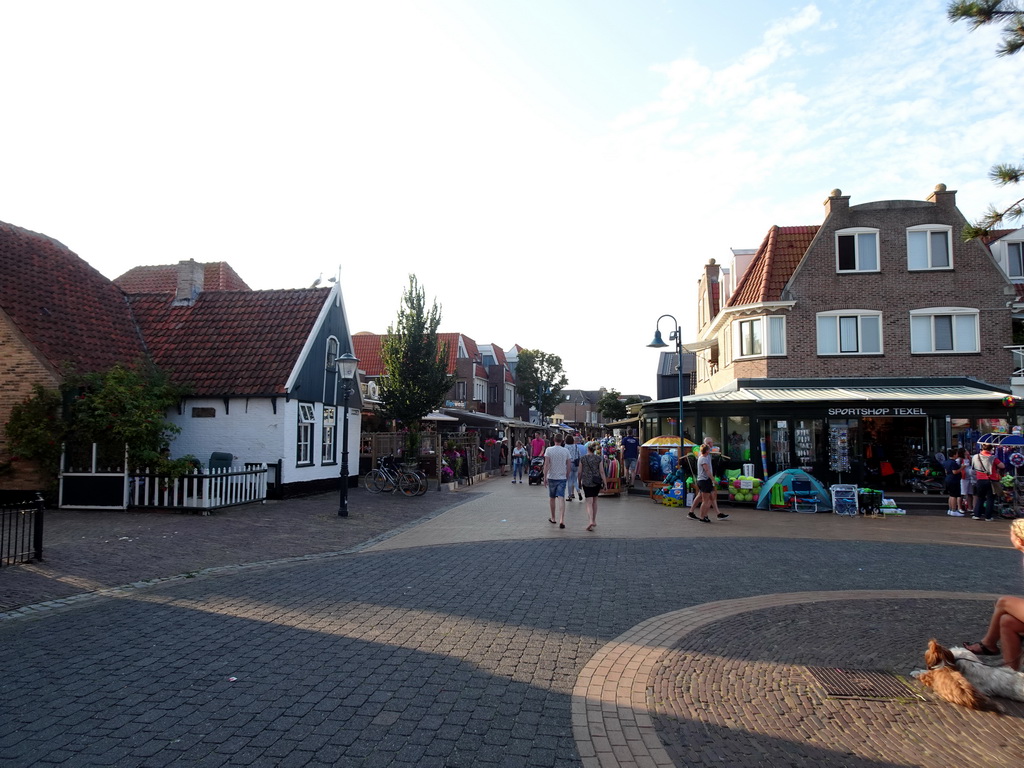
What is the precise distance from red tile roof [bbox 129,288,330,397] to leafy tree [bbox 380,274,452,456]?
762 centimetres

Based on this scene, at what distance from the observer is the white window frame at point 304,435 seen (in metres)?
20.0

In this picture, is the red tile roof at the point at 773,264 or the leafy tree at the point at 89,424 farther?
the red tile roof at the point at 773,264

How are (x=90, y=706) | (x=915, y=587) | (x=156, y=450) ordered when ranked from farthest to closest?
(x=156, y=450), (x=915, y=587), (x=90, y=706)

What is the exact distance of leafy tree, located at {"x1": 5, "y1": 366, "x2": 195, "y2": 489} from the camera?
15.3m

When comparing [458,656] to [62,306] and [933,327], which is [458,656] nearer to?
[62,306]

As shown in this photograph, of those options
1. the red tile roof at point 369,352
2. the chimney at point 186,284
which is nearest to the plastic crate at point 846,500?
the chimney at point 186,284

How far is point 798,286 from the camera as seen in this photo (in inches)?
966

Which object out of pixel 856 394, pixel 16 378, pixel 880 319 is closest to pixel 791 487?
pixel 856 394

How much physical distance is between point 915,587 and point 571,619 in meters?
4.75

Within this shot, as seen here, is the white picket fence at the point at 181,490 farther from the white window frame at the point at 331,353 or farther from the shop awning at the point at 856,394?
the shop awning at the point at 856,394

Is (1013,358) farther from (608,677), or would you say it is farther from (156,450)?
(156,450)

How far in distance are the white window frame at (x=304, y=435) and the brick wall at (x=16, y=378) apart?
617 centimetres

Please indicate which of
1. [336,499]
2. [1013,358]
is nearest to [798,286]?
[1013,358]

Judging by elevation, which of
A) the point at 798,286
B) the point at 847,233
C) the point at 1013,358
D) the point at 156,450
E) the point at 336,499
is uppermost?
the point at 847,233
